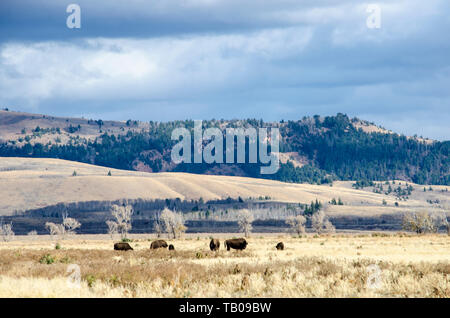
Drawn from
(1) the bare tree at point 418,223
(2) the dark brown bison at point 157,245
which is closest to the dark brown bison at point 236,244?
(2) the dark brown bison at point 157,245

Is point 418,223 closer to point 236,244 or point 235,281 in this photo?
point 236,244

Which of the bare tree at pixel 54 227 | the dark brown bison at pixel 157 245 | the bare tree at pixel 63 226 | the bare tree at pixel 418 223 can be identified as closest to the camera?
the dark brown bison at pixel 157 245

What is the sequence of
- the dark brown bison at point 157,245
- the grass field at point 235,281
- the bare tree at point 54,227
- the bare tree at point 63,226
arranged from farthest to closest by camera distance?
the bare tree at point 54,227
the bare tree at point 63,226
the dark brown bison at point 157,245
the grass field at point 235,281

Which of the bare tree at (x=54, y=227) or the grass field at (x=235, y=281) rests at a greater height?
the grass field at (x=235, y=281)

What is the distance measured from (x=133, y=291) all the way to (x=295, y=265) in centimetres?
992

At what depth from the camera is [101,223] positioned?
7741 inches

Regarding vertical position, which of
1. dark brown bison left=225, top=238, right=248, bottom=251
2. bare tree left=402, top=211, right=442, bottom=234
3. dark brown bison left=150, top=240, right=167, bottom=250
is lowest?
bare tree left=402, top=211, right=442, bottom=234

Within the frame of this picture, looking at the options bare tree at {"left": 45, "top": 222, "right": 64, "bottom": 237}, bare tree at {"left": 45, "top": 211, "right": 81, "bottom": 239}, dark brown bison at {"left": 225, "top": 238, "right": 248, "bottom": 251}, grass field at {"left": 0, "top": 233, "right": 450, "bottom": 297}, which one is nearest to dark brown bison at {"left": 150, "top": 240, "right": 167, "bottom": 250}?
dark brown bison at {"left": 225, "top": 238, "right": 248, "bottom": 251}

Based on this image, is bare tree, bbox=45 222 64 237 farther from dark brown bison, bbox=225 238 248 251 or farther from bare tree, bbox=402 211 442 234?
dark brown bison, bbox=225 238 248 251

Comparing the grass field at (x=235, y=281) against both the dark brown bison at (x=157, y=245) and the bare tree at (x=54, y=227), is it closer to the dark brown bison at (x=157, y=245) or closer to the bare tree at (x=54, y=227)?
the dark brown bison at (x=157, y=245)

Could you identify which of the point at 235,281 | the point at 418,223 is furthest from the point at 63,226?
the point at 235,281
